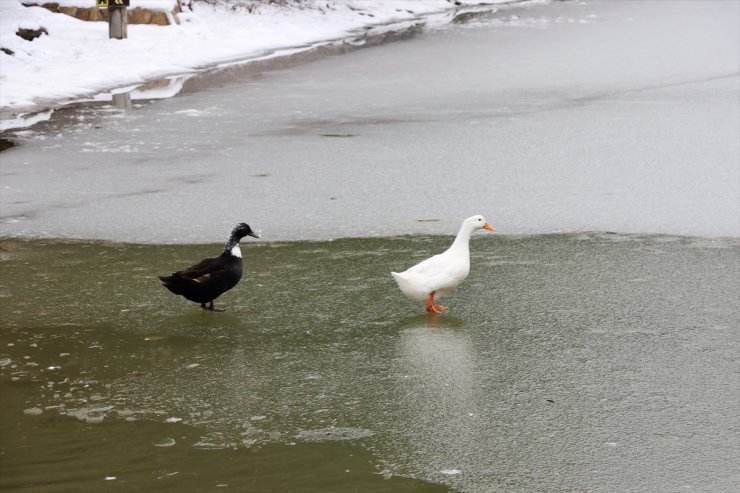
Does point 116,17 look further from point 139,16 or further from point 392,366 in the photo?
point 392,366

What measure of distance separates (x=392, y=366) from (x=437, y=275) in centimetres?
89

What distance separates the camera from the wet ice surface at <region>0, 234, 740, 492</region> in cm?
398

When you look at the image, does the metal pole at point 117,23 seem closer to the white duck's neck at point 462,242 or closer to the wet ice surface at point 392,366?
the wet ice surface at point 392,366

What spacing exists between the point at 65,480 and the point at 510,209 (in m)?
5.06

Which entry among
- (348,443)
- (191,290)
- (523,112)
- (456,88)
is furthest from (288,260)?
(456,88)

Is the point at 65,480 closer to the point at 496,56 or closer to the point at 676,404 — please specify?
the point at 676,404

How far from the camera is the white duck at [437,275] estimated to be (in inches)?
225

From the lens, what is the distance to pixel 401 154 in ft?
34.0

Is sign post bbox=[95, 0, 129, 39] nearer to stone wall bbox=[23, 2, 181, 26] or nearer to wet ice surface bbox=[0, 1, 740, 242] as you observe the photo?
stone wall bbox=[23, 2, 181, 26]

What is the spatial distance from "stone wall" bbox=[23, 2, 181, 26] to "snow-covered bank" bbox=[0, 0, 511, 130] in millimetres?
133

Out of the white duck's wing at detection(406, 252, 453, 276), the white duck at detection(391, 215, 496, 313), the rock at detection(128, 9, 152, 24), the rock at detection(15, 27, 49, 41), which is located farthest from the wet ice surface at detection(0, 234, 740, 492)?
the rock at detection(128, 9, 152, 24)

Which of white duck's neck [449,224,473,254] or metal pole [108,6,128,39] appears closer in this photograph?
white duck's neck [449,224,473,254]

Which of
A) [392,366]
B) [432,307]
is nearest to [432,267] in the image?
[432,307]

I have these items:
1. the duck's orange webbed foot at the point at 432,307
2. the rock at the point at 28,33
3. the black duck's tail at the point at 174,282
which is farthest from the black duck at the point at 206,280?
the rock at the point at 28,33
